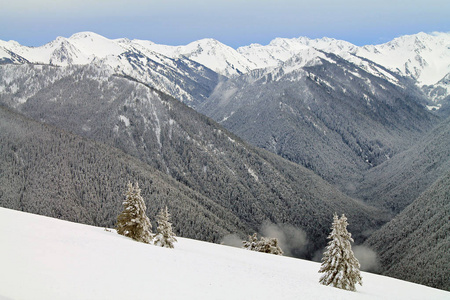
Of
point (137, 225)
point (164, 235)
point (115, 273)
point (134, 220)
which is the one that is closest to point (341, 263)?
point (164, 235)

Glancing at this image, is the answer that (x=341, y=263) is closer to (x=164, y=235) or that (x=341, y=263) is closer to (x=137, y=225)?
(x=164, y=235)

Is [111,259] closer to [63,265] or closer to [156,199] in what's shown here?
[63,265]

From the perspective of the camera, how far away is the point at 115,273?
32938mm

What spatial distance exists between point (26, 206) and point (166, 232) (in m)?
151

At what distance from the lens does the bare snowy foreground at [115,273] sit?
1093 inches

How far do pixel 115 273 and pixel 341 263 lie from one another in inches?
1090

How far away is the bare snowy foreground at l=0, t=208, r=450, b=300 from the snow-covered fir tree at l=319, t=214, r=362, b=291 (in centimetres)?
215

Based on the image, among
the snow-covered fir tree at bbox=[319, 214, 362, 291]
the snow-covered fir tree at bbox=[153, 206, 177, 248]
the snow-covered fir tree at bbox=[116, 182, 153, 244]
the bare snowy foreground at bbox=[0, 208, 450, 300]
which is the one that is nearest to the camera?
the bare snowy foreground at bbox=[0, 208, 450, 300]

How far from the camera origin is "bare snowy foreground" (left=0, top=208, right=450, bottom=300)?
2777 centimetres

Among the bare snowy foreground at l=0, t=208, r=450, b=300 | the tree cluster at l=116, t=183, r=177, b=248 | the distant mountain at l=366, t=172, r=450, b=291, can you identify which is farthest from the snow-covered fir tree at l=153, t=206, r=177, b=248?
the distant mountain at l=366, t=172, r=450, b=291

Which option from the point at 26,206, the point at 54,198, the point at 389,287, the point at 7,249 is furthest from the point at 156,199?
the point at 7,249

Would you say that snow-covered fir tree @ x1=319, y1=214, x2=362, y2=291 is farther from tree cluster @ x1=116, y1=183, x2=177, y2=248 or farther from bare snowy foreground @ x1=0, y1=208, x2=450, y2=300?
tree cluster @ x1=116, y1=183, x2=177, y2=248

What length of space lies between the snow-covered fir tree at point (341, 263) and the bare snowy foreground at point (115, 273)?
7.05 feet

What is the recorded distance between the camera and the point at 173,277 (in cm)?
3525
